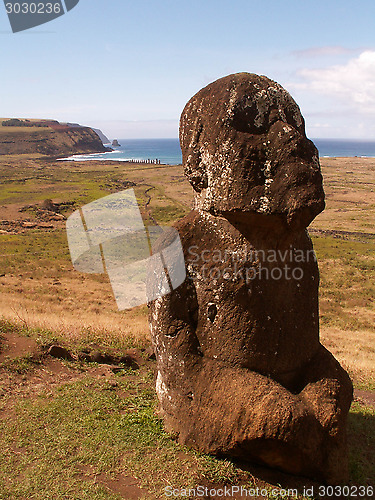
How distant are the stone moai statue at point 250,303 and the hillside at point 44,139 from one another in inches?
5764

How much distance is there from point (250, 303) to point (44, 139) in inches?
6102

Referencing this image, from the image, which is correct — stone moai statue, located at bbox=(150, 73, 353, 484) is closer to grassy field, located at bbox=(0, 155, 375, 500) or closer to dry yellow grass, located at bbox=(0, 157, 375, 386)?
grassy field, located at bbox=(0, 155, 375, 500)

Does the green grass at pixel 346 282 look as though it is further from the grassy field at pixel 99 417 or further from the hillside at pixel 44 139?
the hillside at pixel 44 139

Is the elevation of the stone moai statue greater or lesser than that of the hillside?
lesser

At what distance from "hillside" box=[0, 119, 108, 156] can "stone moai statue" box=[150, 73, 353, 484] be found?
146399mm

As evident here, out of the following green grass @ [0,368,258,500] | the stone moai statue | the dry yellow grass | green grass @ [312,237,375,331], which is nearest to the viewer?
green grass @ [0,368,258,500]

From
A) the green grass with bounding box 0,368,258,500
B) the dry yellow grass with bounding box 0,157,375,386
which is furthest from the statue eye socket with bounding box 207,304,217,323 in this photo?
the dry yellow grass with bounding box 0,157,375,386

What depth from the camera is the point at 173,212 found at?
42.3m

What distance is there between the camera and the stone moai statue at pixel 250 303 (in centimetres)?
486

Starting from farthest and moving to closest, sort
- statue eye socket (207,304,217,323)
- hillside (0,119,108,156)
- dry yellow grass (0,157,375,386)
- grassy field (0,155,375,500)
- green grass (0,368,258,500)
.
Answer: hillside (0,119,108,156), dry yellow grass (0,157,375,386), statue eye socket (207,304,217,323), grassy field (0,155,375,500), green grass (0,368,258,500)

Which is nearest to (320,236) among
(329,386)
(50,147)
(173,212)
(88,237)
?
(173,212)

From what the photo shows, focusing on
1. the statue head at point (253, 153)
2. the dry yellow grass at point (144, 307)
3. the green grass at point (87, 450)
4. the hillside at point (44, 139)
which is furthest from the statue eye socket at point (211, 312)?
the hillside at point (44, 139)

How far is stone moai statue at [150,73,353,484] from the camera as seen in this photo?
4.86 metres

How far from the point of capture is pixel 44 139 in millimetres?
147750
